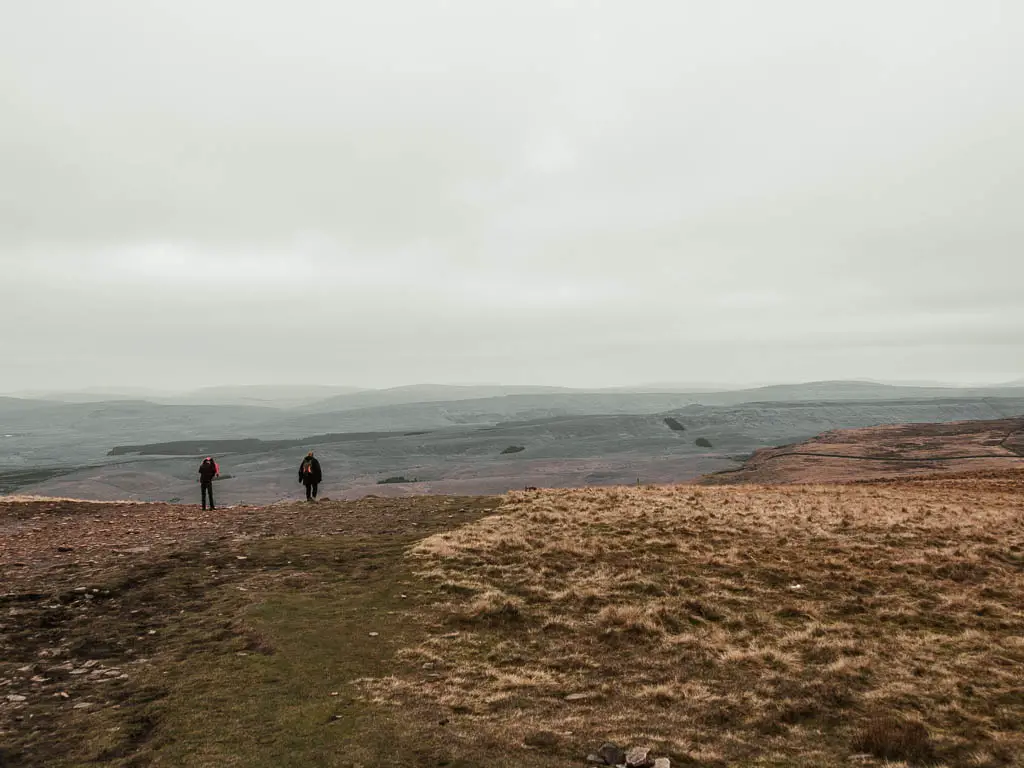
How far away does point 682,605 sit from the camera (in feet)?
47.1

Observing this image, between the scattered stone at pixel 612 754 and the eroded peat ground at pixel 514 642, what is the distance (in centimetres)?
32

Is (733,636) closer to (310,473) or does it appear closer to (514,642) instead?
(514,642)

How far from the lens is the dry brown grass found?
8.41m

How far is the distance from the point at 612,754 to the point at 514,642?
5073 millimetres

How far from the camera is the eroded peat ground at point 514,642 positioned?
316 inches

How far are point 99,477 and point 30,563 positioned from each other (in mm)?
114935

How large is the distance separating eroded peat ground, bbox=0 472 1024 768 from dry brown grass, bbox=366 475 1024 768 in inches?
2.5

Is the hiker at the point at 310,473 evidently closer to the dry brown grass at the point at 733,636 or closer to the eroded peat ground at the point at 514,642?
the eroded peat ground at the point at 514,642

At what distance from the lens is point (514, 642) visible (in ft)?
40.8

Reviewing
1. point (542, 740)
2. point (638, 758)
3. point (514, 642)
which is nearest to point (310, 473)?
point (514, 642)

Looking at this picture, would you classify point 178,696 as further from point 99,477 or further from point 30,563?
point 99,477

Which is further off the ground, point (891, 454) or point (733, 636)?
point (733, 636)

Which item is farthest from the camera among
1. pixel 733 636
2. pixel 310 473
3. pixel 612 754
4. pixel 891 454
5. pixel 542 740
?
pixel 891 454

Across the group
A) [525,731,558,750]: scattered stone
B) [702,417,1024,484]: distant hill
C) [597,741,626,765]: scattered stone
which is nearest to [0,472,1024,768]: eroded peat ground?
[525,731,558,750]: scattered stone
